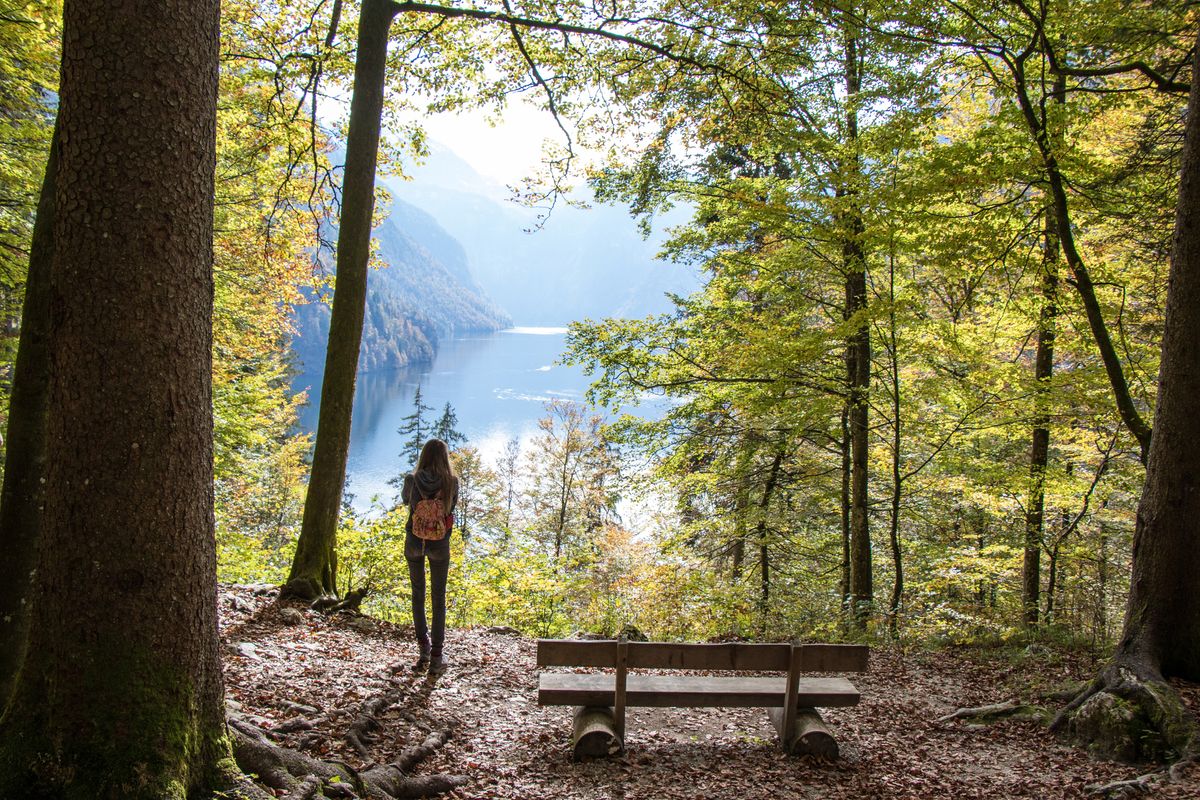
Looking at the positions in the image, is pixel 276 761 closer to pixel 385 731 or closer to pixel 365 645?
pixel 385 731

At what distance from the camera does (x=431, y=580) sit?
5.84m

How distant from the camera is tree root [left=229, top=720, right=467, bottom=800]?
9.98ft

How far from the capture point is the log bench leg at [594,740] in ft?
15.2

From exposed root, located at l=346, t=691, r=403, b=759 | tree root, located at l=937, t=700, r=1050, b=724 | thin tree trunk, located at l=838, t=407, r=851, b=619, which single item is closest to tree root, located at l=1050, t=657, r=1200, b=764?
tree root, located at l=937, t=700, r=1050, b=724

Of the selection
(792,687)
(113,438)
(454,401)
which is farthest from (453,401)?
(113,438)

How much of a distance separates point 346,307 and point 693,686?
16.7ft

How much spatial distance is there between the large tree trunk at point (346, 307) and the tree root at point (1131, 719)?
22.2 ft

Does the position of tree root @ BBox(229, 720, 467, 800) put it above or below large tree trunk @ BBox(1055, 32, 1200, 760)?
below

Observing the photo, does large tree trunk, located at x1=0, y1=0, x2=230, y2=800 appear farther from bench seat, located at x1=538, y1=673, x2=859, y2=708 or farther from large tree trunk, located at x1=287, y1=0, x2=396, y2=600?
large tree trunk, located at x1=287, y1=0, x2=396, y2=600

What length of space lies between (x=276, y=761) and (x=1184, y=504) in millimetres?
5913

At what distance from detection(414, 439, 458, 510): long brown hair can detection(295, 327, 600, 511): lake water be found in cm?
4479

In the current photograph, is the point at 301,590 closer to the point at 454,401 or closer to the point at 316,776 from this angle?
the point at 316,776

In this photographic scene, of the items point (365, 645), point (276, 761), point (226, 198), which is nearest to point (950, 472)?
point (365, 645)

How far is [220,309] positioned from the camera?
1223 cm
